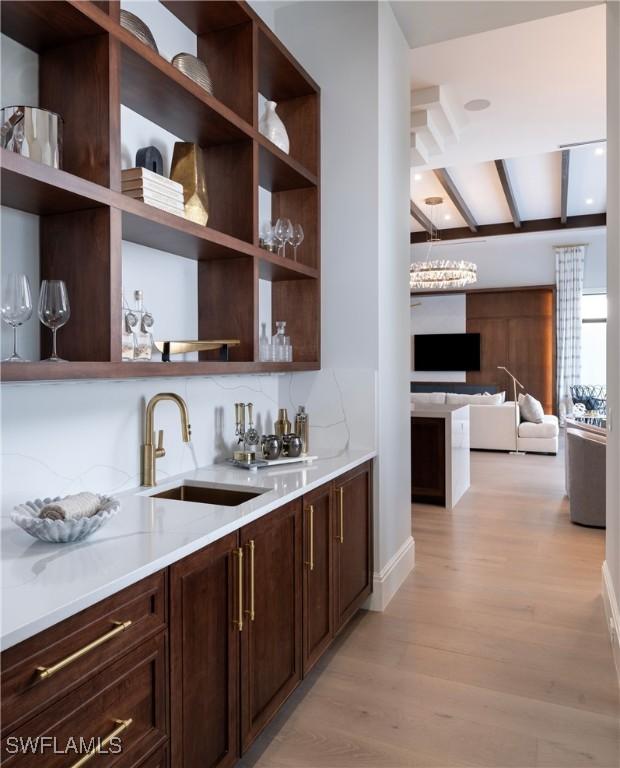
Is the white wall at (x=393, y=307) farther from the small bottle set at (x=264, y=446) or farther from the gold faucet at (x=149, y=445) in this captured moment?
the gold faucet at (x=149, y=445)

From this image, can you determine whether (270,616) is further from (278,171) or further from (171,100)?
(278,171)

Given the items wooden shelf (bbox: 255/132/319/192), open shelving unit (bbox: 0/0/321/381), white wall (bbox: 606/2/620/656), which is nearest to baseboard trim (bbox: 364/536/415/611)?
white wall (bbox: 606/2/620/656)

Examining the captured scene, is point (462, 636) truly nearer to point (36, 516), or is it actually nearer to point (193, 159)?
point (36, 516)

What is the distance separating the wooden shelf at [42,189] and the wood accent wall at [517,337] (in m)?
9.65

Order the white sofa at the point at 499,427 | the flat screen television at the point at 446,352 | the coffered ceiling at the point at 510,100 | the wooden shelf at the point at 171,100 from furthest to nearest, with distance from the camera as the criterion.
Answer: the flat screen television at the point at 446,352, the white sofa at the point at 499,427, the coffered ceiling at the point at 510,100, the wooden shelf at the point at 171,100

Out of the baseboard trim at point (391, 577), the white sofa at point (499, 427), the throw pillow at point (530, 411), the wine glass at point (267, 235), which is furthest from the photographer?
the throw pillow at point (530, 411)

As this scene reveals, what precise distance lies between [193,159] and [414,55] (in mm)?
2429

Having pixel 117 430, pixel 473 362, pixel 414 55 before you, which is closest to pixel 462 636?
pixel 117 430

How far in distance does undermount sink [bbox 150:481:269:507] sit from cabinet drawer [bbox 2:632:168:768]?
776 millimetres

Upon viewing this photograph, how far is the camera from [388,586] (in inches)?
119

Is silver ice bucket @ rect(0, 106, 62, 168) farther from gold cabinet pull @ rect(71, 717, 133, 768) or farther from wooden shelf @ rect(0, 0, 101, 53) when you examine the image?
gold cabinet pull @ rect(71, 717, 133, 768)

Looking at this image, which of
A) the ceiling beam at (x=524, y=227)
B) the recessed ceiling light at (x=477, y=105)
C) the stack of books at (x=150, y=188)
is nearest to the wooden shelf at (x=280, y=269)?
the stack of books at (x=150, y=188)

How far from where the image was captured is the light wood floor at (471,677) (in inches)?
73.4

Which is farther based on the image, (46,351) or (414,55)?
(414,55)
